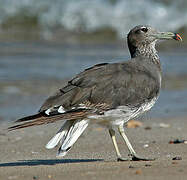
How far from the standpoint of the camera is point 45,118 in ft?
19.7

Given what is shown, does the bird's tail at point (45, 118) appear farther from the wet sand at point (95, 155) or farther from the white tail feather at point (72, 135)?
the wet sand at point (95, 155)

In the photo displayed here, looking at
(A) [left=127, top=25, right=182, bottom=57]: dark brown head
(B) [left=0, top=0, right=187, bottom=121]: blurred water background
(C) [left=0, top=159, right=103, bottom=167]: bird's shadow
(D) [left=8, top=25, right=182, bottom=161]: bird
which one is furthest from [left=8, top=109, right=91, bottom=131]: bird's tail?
(B) [left=0, top=0, right=187, bottom=121]: blurred water background

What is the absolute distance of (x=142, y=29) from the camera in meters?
7.68

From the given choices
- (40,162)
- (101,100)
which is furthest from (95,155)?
(101,100)

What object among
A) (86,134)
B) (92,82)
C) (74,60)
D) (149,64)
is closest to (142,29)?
(149,64)

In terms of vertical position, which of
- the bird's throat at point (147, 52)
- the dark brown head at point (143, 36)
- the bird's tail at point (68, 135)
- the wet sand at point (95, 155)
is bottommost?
the wet sand at point (95, 155)

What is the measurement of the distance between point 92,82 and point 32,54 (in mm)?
12487

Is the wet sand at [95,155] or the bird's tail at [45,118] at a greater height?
the bird's tail at [45,118]

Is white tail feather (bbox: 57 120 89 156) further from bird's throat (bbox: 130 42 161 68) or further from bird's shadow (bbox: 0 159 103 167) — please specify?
bird's throat (bbox: 130 42 161 68)

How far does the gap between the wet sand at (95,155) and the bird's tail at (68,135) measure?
202 millimetres

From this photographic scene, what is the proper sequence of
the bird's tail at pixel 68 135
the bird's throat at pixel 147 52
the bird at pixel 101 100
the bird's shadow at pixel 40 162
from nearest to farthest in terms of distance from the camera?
the bird at pixel 101 100 → the bird's tail at pixel 68 135 → the bird's shadow at pixel 40 162 → the bird's throat at pixel 147 52

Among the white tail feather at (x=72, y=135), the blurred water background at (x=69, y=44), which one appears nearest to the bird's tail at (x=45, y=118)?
the white tail feather at (x=72, y=135)

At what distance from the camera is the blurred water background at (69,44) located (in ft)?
41.8

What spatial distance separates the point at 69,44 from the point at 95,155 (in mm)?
15102
